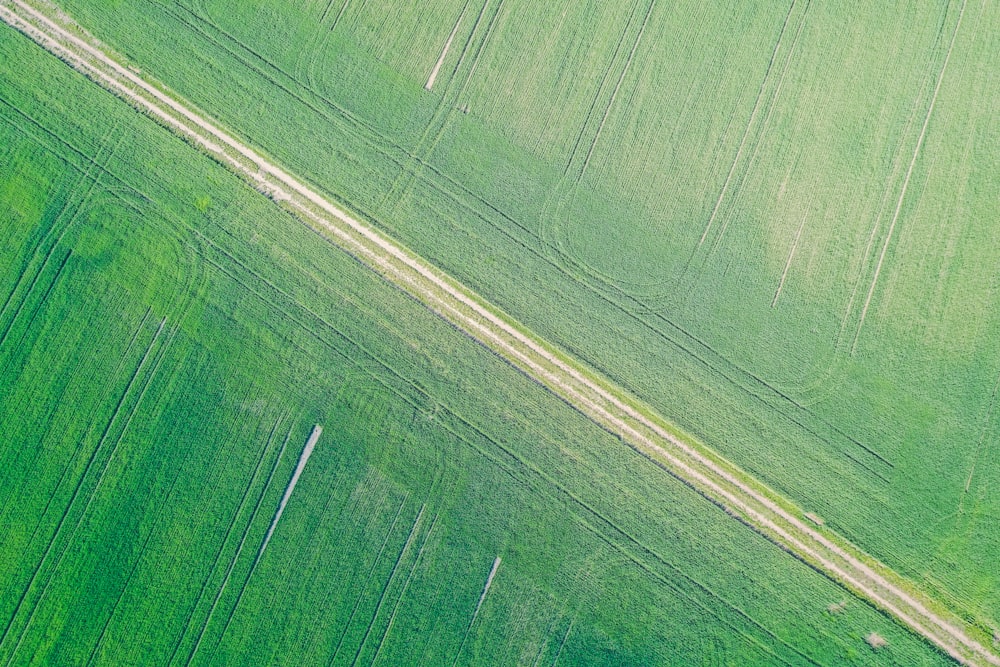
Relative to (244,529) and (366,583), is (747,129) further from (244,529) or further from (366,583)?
(244,529)

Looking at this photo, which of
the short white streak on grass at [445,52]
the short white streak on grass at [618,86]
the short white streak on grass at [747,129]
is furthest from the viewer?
the short white streak on grass at [445,52]

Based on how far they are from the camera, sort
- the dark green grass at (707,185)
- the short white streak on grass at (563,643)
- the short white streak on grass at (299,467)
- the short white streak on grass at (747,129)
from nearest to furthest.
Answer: the short white streak on grass at (563,643) → the short white streak on grass at (299,467) → the dark green grass at (707,185) → the short white streak on grass at (747,129)

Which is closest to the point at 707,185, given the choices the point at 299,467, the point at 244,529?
the point at 299,467

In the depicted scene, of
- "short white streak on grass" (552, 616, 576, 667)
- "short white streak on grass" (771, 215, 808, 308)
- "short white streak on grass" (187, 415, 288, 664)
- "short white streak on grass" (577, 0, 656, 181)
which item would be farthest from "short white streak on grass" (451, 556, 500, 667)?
"short white streak on grass" (577, 0, 656, 181)

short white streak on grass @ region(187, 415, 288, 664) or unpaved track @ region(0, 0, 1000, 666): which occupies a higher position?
unpaved track @ region(0, 0, 1000, 666)

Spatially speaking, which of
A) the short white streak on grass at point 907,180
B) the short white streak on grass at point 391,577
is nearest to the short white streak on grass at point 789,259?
the short white streak on grass at point 907,180

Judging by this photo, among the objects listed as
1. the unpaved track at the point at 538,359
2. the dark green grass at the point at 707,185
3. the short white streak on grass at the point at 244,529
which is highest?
the dark green grass at the point at 707,185

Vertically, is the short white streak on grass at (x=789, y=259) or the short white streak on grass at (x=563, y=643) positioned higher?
the short white streak on grass at (x=789, y=259)

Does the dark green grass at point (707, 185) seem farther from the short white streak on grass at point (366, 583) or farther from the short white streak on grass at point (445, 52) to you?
the short white streak on grass at point (366, 583)

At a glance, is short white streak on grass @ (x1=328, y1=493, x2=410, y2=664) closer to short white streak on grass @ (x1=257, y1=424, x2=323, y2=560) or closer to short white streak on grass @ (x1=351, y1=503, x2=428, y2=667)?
short white streak on grass @ (x1=351, y1=503, x2=428, y2=667)
